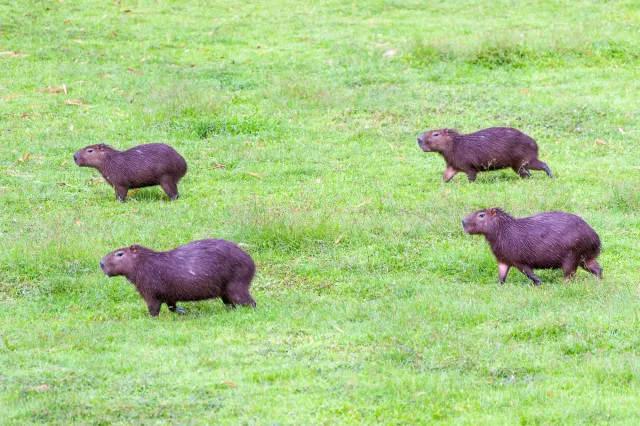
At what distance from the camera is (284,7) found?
69.9 feet

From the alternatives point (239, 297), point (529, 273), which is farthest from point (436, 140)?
point (239, 297)

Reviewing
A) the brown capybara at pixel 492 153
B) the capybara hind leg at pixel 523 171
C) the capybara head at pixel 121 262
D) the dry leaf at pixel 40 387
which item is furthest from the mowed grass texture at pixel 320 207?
the capybara head at pixel 121 262

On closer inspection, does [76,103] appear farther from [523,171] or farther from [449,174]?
[523,171]

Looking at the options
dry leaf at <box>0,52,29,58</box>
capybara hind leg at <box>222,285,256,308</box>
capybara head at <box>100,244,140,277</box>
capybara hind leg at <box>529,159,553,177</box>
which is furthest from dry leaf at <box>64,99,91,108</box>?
capybara hind leg at <box>222,285,256,308</box>

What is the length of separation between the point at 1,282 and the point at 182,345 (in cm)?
247

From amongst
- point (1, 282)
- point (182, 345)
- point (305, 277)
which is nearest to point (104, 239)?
point (1, 282)

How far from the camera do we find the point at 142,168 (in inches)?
466

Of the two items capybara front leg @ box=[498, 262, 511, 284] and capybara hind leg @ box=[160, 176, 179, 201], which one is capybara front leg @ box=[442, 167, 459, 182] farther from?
capybara front leg @ box=[498, 262, 511, 284]

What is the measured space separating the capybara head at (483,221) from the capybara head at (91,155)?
4.72 m

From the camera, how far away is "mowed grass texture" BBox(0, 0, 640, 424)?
6551 millimetres

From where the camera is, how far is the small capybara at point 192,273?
820 centimetres

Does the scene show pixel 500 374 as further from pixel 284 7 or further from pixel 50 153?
pixel 284 7

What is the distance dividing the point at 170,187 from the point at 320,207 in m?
1.85

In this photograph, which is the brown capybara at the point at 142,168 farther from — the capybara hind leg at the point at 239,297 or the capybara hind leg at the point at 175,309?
the capybara hind leg at the point at 239,297
